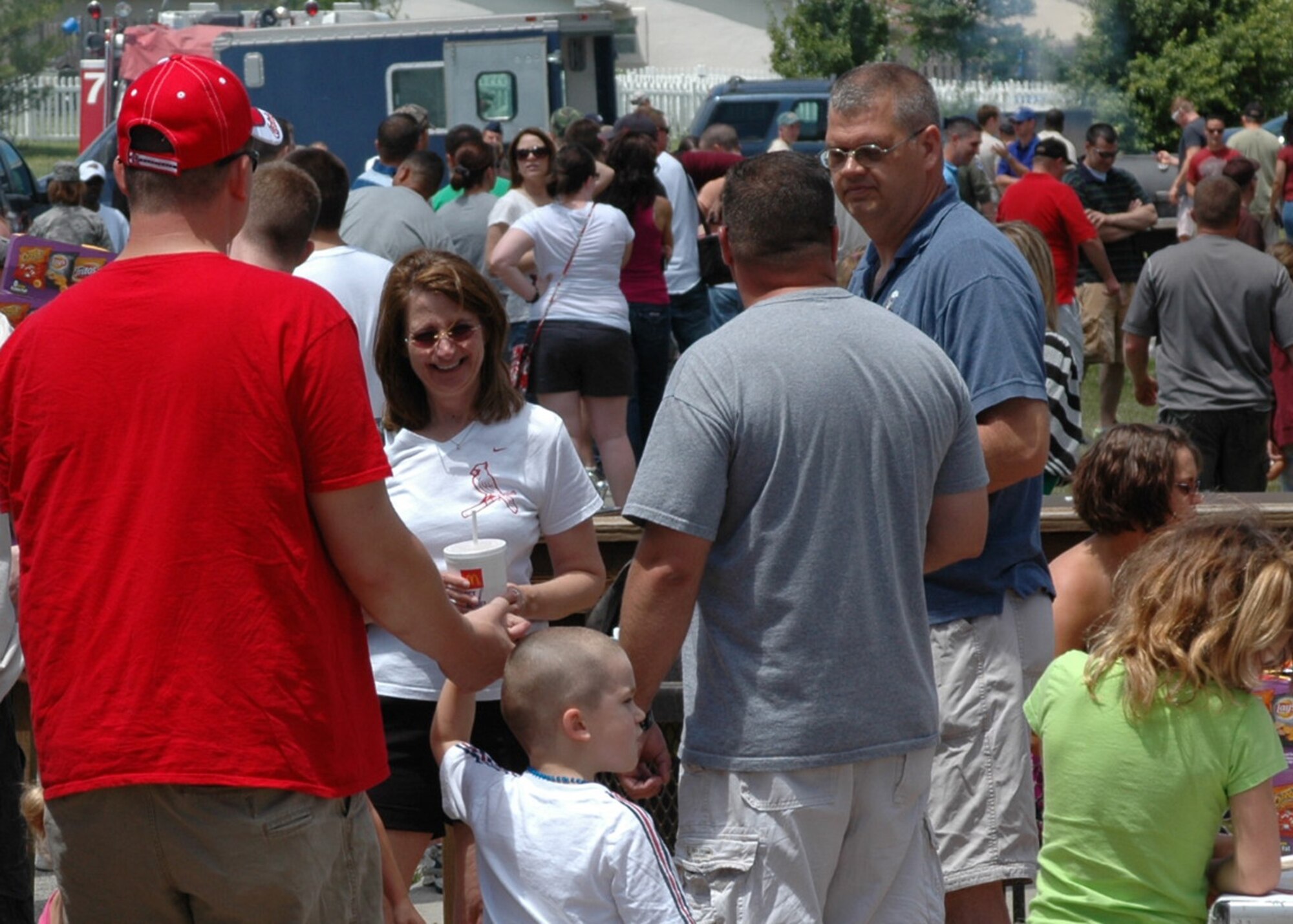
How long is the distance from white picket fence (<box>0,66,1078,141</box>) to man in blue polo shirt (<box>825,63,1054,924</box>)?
26.8 metres

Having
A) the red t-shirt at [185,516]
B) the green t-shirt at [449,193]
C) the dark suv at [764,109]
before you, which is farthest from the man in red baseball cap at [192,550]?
the dark suv at [764,109]

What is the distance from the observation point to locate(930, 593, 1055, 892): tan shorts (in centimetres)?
342

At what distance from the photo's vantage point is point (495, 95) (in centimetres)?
1781

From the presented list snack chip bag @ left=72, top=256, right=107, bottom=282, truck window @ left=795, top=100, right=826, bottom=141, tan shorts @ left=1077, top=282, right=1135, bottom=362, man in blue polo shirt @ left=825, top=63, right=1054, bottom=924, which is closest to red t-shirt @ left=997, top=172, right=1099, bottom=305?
tan shorts @ left=1077, top=282, right=1135, bottom=362

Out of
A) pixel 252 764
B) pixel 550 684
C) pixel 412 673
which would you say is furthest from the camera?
pixel 412 673

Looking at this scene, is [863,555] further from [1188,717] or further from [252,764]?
[252,764]

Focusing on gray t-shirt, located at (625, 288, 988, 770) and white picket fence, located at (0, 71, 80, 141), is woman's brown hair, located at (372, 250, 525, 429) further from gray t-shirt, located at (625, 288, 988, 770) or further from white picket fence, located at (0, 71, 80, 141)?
white picket fence, located at (0, 71, 80, 141)

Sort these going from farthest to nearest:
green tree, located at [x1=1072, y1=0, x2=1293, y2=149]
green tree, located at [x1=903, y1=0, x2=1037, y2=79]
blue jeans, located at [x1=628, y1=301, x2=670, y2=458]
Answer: green tree, located at [x1=903, y1=0, x2=1037, y2=79], green tree, located at [x1=1072, y1=0, x2=1293, y2=149], blue jeans, located at [x1=628, y1=301, x2=670, y2=458]

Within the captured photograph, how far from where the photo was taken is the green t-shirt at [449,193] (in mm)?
10046

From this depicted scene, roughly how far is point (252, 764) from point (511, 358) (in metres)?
6.07

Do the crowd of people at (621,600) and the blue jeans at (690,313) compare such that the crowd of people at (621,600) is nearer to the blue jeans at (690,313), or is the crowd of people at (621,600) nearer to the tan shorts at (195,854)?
the tan shorts at (195,854)

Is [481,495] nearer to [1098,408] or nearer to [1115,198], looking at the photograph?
[1098,408]

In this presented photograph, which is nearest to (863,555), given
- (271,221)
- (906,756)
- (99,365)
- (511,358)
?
(906,756)

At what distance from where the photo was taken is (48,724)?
2.36 meters
